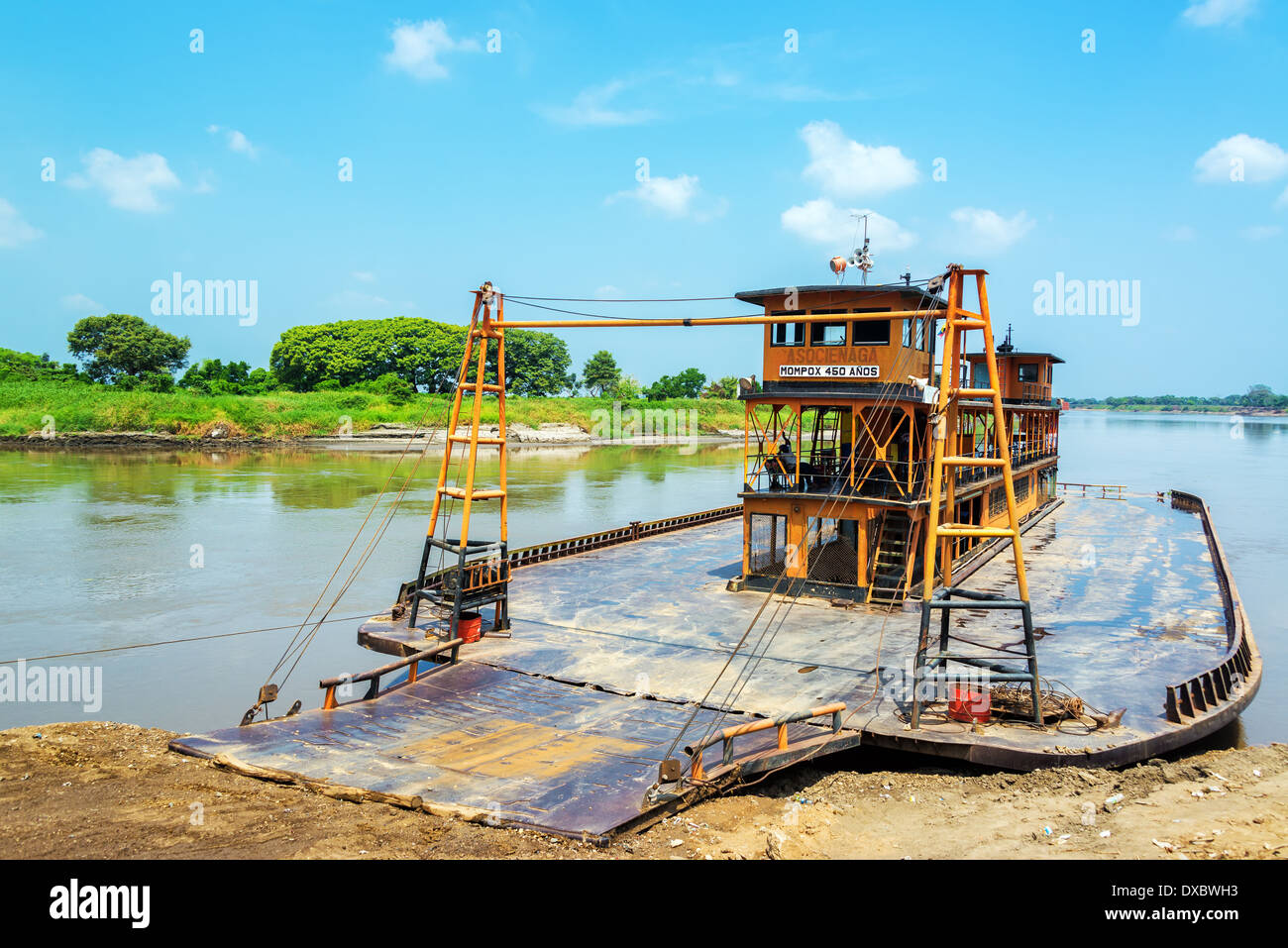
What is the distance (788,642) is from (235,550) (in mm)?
24802

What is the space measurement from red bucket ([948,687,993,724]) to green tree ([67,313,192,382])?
104 metres

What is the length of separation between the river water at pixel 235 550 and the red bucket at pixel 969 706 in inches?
318

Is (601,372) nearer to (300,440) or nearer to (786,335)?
(300,440)

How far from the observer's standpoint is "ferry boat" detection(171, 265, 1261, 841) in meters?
10.7

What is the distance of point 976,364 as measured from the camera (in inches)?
1517

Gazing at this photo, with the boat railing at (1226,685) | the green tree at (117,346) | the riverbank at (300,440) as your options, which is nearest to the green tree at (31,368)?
the green tree at (117,346)

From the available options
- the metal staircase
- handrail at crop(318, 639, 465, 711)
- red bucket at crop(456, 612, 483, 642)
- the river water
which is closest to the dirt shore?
handrail at crop(318, 639, 465, 711)

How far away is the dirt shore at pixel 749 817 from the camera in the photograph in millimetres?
8305

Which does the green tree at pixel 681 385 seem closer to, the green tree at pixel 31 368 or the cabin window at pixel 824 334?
the green tree at pixel 31 368

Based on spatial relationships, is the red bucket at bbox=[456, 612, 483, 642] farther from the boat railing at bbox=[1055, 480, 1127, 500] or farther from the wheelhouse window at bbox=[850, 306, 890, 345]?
the boat railing at bbox=[1055, 480, 1127, 500]
